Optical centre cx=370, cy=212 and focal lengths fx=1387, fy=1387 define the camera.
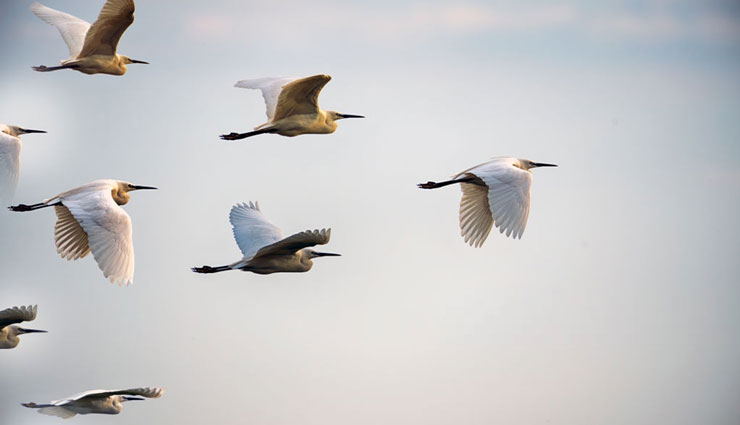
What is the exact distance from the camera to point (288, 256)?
55.8 feet

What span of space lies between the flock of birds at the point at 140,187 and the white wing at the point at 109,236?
11 millimetres

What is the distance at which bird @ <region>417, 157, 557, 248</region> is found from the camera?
52.0 ft

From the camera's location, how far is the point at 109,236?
1548cm

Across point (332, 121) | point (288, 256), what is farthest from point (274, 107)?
point (288, 256)

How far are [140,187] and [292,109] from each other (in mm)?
2501

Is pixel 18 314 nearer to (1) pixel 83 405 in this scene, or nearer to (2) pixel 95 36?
(1) pixel 83 405

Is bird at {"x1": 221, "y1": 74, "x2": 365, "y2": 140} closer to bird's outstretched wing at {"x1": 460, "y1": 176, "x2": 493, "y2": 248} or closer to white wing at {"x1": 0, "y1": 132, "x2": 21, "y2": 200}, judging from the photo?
bird's outstretched wing at {"x1": 460, "y1": 176, "x2": 493, "y2": 248}

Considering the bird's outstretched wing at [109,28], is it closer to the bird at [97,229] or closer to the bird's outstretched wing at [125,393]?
the bird at [97,229]

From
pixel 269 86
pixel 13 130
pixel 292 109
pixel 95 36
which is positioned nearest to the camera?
pixel 292 109

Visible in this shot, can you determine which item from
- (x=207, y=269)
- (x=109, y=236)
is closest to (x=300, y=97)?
A: (x=207, y=269)

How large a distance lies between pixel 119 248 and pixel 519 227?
4.51 m

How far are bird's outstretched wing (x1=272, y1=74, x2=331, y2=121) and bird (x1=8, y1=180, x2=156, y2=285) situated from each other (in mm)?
2421

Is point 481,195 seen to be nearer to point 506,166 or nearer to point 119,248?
point 506,166

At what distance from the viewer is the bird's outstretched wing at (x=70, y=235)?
16594 millimetres
